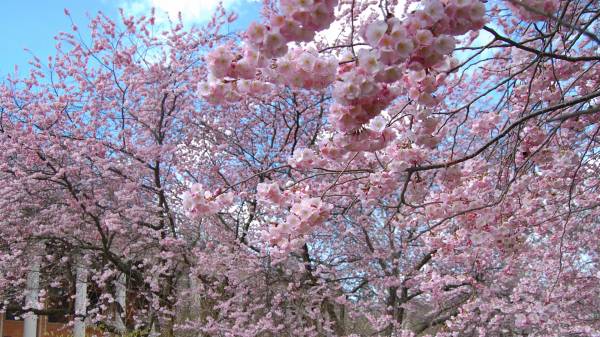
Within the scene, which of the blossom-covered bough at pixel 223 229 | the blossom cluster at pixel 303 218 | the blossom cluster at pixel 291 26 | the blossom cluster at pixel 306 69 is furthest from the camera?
the blossom-covered bough at pixel 223 229

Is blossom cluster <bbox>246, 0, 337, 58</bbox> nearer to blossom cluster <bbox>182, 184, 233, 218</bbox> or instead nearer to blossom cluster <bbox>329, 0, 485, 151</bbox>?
blossom cluster <bbox>329, 0, 485, 151</bbox>

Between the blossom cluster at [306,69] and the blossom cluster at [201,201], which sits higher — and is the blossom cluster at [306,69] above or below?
above

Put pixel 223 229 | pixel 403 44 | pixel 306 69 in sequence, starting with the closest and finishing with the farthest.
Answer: pixel 403 44, pixel 306 69, pixel 223 229

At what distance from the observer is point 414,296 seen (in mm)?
7816

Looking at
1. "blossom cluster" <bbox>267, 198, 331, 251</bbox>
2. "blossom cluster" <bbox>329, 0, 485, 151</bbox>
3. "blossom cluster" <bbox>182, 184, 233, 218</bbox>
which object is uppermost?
"blossom cluster" <bbox>329, 0, 485, 151</bbox>

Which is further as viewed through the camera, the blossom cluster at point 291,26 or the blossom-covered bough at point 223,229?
the blossom-covered bough at point 223,229

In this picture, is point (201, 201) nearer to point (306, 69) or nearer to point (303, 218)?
point (303, 218)

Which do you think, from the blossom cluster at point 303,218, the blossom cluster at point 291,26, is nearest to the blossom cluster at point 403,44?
the blossom cluster at point 291,26

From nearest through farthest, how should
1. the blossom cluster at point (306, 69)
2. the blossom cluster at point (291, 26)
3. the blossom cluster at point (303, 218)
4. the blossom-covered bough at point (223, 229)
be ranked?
the blossom cluster at point (291, 26) → the blossom cluster at point (306, 69) → the blossom cluster at point (303, 218) → the blossom-covered bough at point (223, 229)

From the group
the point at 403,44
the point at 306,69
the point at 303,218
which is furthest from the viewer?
the point at 303,218

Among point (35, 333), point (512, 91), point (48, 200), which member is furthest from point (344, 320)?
point (35, 333)

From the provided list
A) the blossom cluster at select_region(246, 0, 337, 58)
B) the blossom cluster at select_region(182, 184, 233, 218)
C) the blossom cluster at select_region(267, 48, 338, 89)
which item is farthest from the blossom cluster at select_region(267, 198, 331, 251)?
the blossom cluster at select_region(246, 0, 337, 58)

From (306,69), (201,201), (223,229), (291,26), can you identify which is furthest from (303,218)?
(223,229)

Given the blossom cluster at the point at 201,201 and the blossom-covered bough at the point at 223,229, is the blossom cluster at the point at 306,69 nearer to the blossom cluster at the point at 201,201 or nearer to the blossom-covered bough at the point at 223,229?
the blossom cluster at the point at 201,201
